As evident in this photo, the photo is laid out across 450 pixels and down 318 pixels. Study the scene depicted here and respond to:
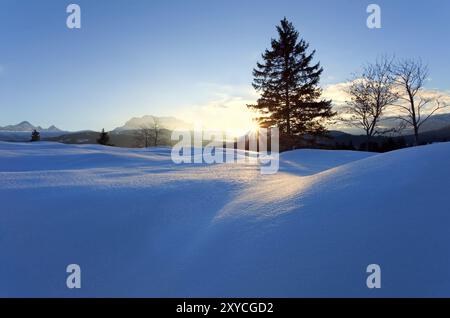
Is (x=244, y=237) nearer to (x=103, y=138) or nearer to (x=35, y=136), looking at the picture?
(x=103, y=138)

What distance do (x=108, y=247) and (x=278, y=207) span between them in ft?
5.26

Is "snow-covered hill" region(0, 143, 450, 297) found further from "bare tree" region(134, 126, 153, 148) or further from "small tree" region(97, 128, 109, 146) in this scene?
"bare tree" region(134, 126, 153, 148)

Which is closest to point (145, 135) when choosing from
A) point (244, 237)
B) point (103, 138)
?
point (103, 138)

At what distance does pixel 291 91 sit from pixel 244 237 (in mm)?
23895

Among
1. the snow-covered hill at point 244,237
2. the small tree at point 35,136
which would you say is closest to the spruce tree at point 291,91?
the snow-covered hill at point 244,237

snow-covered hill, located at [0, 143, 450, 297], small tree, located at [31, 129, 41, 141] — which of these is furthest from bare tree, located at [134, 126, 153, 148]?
snow-covered hill, located at [0, 143, 450, 297]

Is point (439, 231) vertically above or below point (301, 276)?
above

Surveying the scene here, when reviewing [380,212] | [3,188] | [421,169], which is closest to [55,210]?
[3,188]

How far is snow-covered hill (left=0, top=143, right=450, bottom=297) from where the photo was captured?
1.84m

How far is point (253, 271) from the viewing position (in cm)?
195

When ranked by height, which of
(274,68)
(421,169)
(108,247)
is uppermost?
(274,68)
